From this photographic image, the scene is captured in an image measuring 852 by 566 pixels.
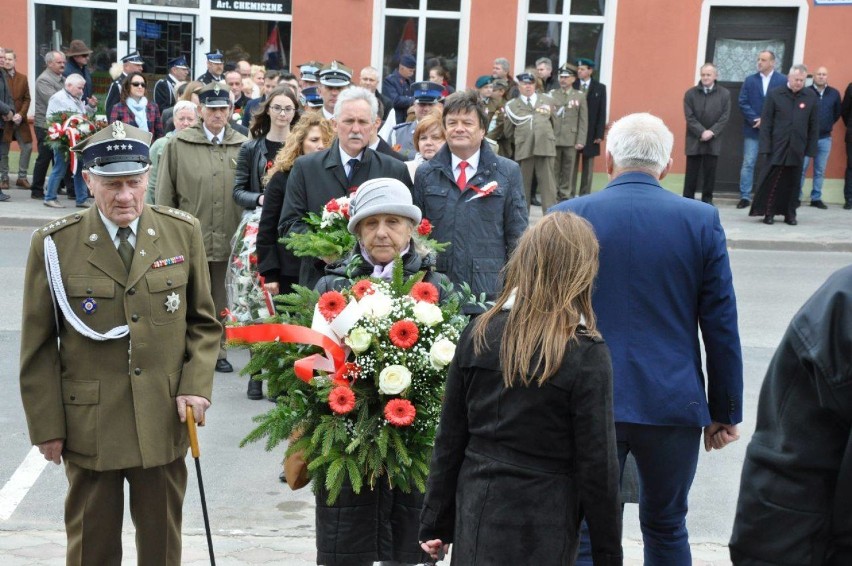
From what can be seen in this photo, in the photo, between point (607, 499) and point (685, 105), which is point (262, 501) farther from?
point (685, 105)

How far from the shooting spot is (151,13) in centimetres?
1955

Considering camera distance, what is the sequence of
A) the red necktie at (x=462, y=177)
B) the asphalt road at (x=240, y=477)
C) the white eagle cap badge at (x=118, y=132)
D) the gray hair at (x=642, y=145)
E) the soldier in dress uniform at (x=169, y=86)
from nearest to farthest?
the white eagle cap badge at (x=118, y=132) < the gray hair at (x=642, y=145) < the asphalt road at (x=240, y=477) < the red necktie at (x=462, y=177) < the soldier in dress uniform at (x=169, y=86)

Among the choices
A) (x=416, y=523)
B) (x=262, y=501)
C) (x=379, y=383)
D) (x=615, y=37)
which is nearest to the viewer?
(x=379, y=383)

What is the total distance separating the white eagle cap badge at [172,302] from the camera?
453 centimetres

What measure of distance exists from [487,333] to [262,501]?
317 cm

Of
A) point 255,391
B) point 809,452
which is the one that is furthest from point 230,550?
point 809,452

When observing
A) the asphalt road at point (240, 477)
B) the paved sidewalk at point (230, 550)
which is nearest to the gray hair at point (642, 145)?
the asphalt road at point (240, 477)

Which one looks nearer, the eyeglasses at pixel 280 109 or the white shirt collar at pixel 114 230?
the white shirt collar at pixel 114 230

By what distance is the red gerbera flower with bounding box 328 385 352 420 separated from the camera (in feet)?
13.9

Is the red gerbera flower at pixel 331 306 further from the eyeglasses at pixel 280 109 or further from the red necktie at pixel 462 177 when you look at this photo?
the eyeglasses at pixel 280 109

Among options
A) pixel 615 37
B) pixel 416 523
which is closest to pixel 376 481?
pixel 416 523

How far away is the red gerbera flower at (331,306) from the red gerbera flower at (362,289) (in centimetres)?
9

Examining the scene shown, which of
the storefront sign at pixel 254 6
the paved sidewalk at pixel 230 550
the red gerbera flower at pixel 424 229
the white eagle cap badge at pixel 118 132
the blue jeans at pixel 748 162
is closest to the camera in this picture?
the white eagle cap badge at pixel 118 132

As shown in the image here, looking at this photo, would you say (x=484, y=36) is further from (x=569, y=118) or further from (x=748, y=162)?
A: (x=748, y=162)
